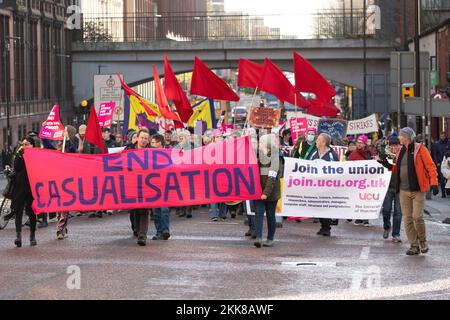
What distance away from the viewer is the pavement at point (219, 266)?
1262cm

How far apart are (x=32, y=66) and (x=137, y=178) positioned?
173 ft

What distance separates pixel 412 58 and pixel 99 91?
12448mm

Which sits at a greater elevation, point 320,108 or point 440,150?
point 320,108

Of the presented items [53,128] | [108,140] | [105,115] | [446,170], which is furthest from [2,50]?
[446,170]

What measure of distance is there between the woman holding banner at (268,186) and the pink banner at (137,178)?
0.66ft

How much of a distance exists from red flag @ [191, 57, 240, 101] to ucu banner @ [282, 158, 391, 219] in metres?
7.78

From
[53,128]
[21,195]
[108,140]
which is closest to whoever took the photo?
[21,195]

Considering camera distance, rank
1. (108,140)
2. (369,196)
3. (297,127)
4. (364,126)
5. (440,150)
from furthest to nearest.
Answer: (364,126) → (440,150) → (297,127) → (108,140) → (369,196)

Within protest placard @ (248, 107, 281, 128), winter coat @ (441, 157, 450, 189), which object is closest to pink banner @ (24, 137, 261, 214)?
protest placard @ (248, 107, 281, 128)

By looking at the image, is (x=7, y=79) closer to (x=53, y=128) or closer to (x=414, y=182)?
(x=53, y=128)

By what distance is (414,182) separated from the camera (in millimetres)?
16219

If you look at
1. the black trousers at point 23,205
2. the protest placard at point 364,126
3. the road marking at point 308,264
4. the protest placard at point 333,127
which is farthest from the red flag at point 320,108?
the road marking at point 308,264

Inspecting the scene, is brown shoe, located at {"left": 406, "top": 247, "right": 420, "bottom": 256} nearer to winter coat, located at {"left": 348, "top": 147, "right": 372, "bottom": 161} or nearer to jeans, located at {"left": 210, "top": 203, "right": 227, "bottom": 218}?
winter coat, located at {"left": 348, "top": 147, "right": 372, "bottom": 161}

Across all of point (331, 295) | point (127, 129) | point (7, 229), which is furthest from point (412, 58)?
point (331, 295)
